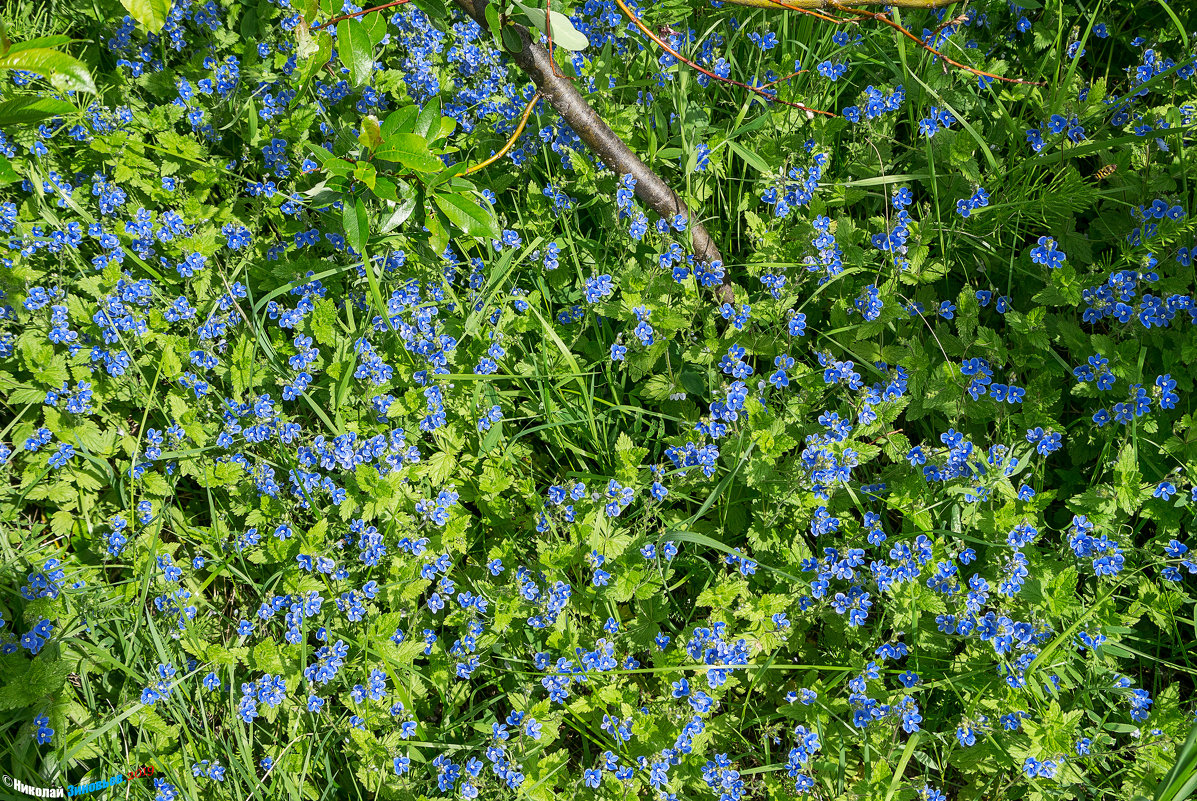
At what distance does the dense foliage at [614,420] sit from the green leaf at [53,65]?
0.97 metres

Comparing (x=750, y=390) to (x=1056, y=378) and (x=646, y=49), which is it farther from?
(x=646, y=49)

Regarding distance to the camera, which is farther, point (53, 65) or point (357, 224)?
point (357, 224)

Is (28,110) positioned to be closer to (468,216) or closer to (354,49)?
(354,49)

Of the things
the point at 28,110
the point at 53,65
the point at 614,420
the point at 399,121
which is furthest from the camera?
the point at 614,420

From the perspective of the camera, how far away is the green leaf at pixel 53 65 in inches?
71.9

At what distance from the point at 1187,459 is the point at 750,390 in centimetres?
162

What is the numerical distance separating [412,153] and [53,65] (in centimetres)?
117

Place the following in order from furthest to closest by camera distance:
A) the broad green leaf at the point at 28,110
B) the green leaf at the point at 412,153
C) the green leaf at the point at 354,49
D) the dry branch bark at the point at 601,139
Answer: the dry branch bark at the point at 601,139
the green leaf at the point at 412,153
the green leaf at the point at 354,49
the broad green leaf at the point at 28,110

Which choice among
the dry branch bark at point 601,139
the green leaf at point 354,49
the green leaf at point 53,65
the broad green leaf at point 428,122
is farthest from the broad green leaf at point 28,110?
the dry branch bark at point 601,139

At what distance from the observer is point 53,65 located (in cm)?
183

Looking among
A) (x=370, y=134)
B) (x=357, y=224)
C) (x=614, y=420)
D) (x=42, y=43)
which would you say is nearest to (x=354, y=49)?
(x=370, y=134)

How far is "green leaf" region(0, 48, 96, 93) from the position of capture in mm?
1826

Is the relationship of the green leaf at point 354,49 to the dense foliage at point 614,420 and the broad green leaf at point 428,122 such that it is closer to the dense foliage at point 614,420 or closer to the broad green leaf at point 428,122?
the dense foliage at point 614,420

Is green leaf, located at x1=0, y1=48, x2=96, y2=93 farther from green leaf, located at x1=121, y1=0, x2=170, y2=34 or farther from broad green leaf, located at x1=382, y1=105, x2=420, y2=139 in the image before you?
broad green leaf, located at x1=382, y1=105, x2=420, y2=139
